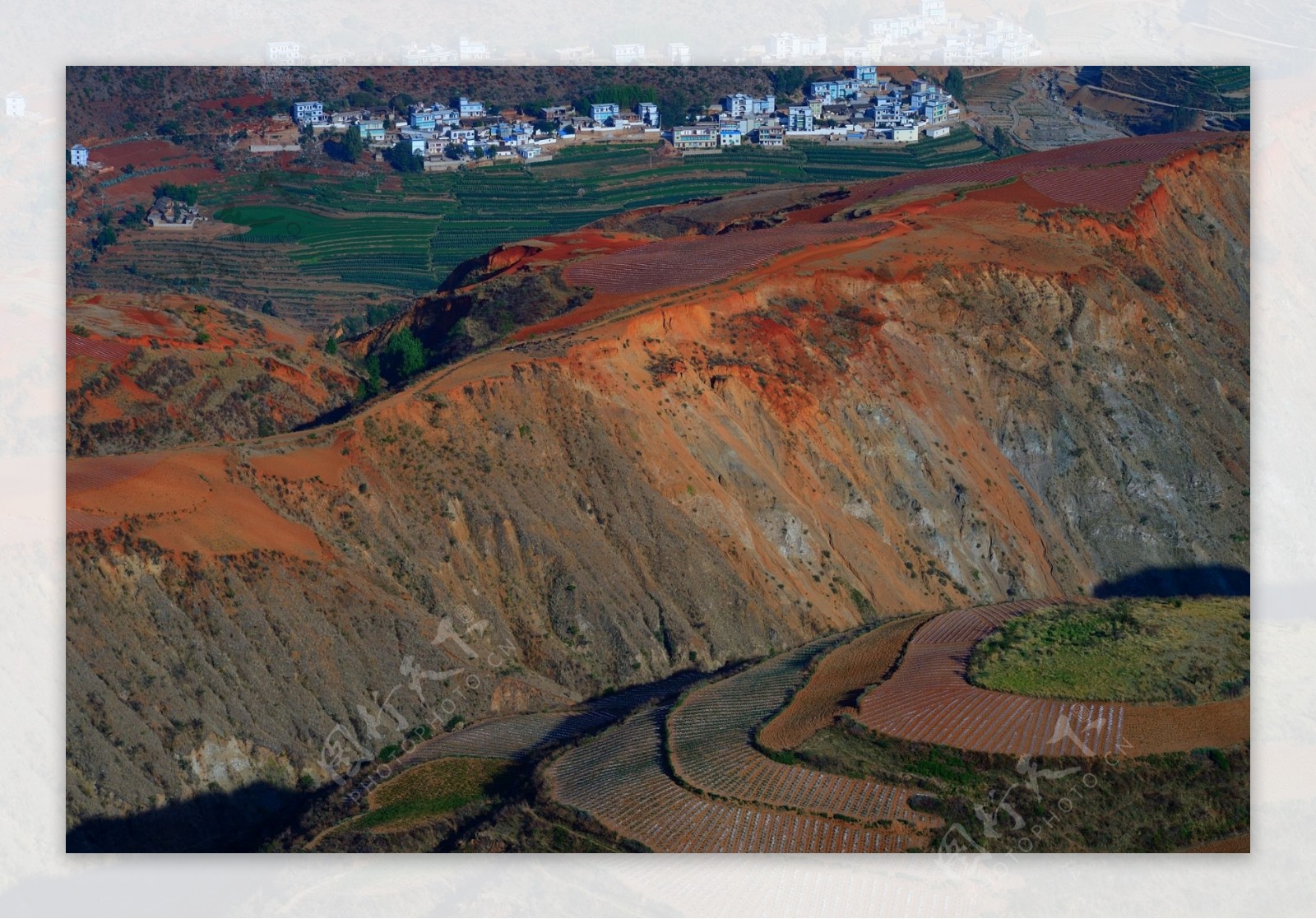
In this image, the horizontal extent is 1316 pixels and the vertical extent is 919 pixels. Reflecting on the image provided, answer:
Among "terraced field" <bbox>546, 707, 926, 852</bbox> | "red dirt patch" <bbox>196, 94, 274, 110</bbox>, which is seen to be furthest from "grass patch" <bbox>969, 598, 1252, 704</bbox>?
"red dirt patch" <bbox>196, 94, 274, 110</bbox>

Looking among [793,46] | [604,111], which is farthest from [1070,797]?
[604,111]

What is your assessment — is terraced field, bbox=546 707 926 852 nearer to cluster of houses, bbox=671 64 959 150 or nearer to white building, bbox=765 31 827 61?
white building, bbox=765 31 827 61

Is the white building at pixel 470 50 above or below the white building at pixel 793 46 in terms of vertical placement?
below

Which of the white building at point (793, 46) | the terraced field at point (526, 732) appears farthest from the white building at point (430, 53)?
the terraced field at point (526, 732)

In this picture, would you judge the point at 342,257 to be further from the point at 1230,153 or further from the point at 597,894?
the point at 597,894

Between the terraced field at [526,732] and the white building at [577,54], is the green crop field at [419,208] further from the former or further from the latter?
the terraced field at [526,732]

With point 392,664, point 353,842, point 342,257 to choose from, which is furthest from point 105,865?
point 342,257
